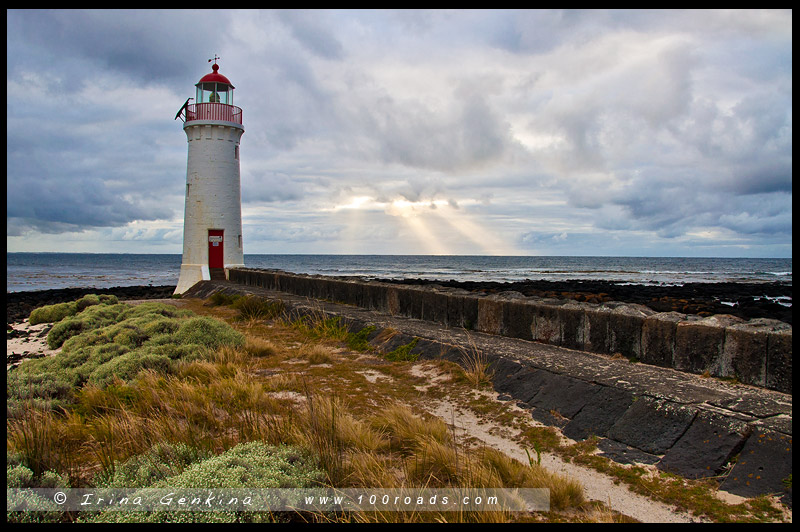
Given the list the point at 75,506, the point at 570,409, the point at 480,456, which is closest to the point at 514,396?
the point at 570,409

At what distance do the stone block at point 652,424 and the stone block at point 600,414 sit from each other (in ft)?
0.20

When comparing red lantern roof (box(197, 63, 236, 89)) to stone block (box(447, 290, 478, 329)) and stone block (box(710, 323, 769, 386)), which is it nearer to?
stone block (box(447, 290, 478, 329))

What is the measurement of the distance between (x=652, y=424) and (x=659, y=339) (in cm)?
154

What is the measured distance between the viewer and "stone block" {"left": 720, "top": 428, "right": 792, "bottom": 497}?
2.80m

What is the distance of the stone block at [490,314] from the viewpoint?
684cm

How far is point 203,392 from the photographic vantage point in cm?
478

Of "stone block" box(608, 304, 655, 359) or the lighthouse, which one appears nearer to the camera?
"stone block" box(608, 304, 655, 359)

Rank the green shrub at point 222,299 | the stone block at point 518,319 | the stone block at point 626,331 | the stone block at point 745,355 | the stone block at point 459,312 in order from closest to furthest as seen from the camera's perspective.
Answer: the stone block at point 745,355, the stone block at point 626,331, the stone block at point 518,319, the stone block at point 459,312, the green shrub at point 222,299

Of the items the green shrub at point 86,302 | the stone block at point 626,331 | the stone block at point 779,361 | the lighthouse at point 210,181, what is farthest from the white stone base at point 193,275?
the stone block at point 779,361

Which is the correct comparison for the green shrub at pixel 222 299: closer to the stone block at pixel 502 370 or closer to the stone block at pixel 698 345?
the stone block at pixel 502 370

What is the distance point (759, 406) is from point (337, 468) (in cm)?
295

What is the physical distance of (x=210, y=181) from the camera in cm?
1931

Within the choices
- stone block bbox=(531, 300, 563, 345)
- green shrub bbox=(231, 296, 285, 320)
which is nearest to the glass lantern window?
green shrub bbox=(231, 296, 285, 320)

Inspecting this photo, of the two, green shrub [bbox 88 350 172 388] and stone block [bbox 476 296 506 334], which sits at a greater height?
stone block [bbox 476 296 506 334]
